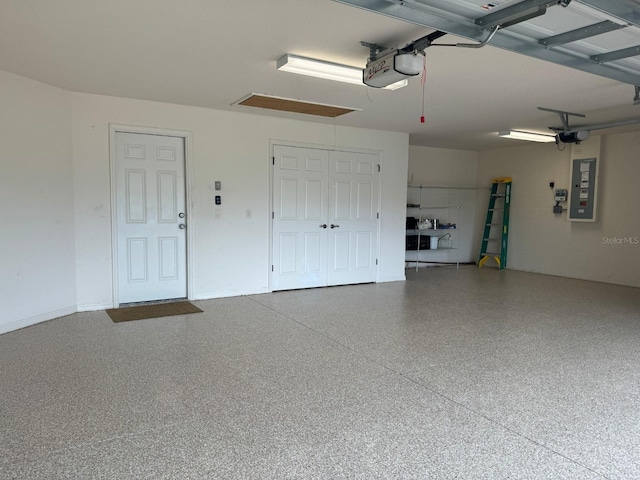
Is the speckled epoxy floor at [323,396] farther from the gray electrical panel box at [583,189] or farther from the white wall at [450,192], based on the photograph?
the white wall at [450,192]

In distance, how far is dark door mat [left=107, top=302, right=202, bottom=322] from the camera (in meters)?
4.91

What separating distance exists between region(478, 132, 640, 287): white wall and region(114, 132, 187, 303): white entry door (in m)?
6.59

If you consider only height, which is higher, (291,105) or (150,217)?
(291,105)

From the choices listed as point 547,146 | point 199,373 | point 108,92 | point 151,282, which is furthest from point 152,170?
point 547,146

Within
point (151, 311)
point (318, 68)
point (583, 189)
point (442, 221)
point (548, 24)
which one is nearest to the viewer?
point (548, 24)

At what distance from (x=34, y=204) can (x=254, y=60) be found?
274 centimetres

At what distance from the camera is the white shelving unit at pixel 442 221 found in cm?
891

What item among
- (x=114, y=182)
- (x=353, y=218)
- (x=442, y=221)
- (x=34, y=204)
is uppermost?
(x=114, y=182)

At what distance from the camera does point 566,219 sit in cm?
805

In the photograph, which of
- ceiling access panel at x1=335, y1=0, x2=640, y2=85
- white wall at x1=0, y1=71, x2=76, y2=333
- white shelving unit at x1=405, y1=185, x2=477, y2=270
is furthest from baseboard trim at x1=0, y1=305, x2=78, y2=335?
white shelving unit at x1=405, y1=185, x2=477, y2=270

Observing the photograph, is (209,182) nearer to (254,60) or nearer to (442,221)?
(254,60)

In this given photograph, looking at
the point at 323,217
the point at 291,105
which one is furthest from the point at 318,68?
the point at 323,217

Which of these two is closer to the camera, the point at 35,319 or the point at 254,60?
the point at 254,60

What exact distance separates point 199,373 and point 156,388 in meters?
0.35
